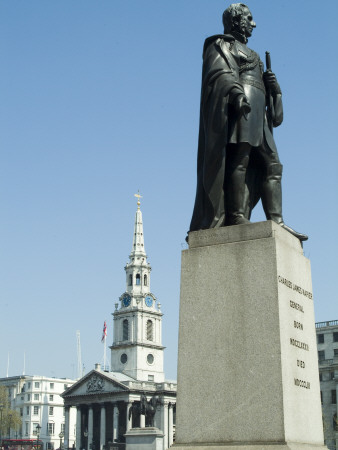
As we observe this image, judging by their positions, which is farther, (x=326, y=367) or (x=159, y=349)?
(x=159, y=349)

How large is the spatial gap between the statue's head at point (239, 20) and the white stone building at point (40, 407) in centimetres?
13456

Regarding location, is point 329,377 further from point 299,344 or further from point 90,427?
point 299,344

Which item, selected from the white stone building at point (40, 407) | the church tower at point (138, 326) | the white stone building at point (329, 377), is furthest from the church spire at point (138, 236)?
the white stone building at point (329, 377)

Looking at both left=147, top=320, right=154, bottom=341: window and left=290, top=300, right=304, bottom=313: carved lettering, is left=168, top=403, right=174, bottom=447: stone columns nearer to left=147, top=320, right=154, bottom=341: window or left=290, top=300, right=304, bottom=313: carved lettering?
left=147, top=320, right=154, bottom=341: window

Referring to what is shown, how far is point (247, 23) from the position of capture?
9.53m

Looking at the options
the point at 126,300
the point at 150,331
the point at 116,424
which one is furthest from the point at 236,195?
the point at 150,331

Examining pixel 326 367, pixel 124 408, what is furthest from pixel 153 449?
pixel 124 408

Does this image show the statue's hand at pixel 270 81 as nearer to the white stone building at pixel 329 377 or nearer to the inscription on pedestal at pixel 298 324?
the inscription on pedestal at pixel 298 324

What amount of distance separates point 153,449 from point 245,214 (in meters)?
44.6

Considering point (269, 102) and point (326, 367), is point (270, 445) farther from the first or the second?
point (326, 367)

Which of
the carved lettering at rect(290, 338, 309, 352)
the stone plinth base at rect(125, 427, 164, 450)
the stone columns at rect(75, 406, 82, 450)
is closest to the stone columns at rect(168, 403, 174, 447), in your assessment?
the stone columns at rect(75, 406, 82, 450)

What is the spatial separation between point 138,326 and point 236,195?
11139 cm

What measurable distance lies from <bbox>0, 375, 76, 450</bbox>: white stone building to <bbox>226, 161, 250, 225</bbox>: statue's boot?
441 ft

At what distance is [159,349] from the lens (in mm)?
120875
